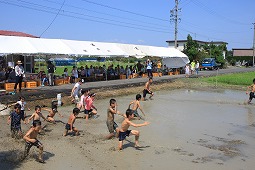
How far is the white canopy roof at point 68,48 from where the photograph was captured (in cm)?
1981

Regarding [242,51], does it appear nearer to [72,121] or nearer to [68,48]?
[68,48]

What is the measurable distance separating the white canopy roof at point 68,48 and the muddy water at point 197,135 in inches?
280

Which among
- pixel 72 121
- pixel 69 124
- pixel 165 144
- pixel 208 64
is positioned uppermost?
pixel 208 64

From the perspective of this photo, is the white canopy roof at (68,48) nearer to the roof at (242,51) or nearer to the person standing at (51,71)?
the person standing at (51,71)

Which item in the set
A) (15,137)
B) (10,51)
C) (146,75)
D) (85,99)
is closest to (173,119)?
(85,99)

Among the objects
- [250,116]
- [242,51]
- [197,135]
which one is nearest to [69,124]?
[197,135]

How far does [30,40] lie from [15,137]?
13.0m

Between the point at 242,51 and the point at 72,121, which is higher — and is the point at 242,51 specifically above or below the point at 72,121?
above

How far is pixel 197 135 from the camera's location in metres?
10.8

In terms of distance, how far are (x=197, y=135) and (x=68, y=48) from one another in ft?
49.1

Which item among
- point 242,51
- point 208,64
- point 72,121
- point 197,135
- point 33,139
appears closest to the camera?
point 33,139

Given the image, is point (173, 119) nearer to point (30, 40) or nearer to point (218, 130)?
point (218, 130)

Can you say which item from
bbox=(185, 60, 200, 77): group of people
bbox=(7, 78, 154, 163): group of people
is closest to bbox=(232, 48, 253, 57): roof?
bbox=(185, 60, 200, 77): group of people

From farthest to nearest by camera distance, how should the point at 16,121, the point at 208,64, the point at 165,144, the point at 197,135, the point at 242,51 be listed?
the point at 242,51 < the point at 208,64 < the point at 197,135 < the point at 165,144 < the point at 16,121
